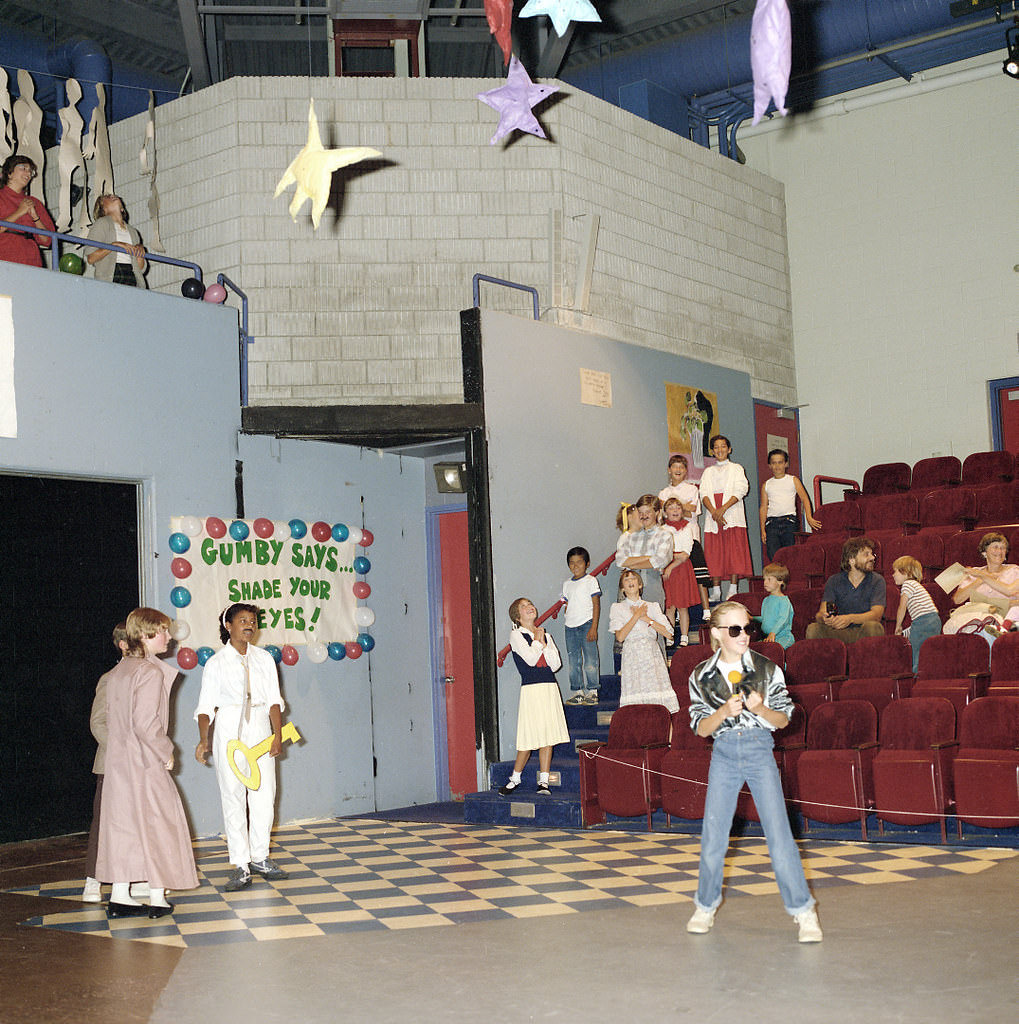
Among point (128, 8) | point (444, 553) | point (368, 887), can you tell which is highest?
point (128, 8)

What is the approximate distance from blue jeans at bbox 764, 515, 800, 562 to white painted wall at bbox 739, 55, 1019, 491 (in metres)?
2.82

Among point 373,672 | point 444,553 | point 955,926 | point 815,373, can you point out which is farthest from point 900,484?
point 955,926

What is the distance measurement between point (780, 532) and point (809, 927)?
658 cm

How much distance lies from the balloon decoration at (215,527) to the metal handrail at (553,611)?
220 cm

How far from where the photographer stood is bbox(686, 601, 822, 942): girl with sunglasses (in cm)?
489

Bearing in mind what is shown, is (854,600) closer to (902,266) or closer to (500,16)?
(500,16)

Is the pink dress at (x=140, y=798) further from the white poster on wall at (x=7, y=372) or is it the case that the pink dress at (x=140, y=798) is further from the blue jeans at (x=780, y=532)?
the blue jeans at (x=780, y=532)

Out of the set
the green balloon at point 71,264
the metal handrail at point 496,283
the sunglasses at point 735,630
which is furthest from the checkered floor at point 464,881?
the metal handrail at point 496,283

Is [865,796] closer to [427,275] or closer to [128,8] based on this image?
[427,275]

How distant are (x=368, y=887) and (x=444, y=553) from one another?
4758mm

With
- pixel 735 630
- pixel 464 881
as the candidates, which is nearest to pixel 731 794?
pixel 735 630

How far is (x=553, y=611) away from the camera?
9.87 meters

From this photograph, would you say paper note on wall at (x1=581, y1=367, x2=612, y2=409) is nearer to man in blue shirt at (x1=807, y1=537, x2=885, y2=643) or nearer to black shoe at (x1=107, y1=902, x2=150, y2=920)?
man in blue shirt at (x1=807, y1=537, x2=885, y2=643)

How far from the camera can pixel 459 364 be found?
414 inches
